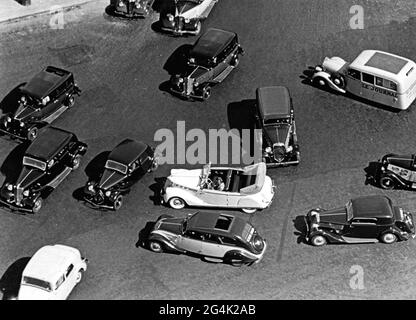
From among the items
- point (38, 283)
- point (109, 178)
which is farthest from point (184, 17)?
point (38, 283)

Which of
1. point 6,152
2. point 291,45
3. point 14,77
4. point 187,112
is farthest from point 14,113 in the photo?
point 291,45

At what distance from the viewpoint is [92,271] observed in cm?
3075

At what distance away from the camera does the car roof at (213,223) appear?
30.2 metres

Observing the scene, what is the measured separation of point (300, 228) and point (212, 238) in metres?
4.44

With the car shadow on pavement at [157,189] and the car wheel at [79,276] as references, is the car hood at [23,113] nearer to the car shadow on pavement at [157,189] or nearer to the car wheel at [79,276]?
the car shadow on pavement at [157,189]

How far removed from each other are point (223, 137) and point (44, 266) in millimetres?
11978

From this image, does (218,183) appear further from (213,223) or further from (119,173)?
(119,173)

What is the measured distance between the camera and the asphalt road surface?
30234 mm

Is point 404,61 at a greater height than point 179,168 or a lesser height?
greater

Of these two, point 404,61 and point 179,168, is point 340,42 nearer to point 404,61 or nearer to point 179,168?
point 404,61

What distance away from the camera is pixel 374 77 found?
1475 inches
